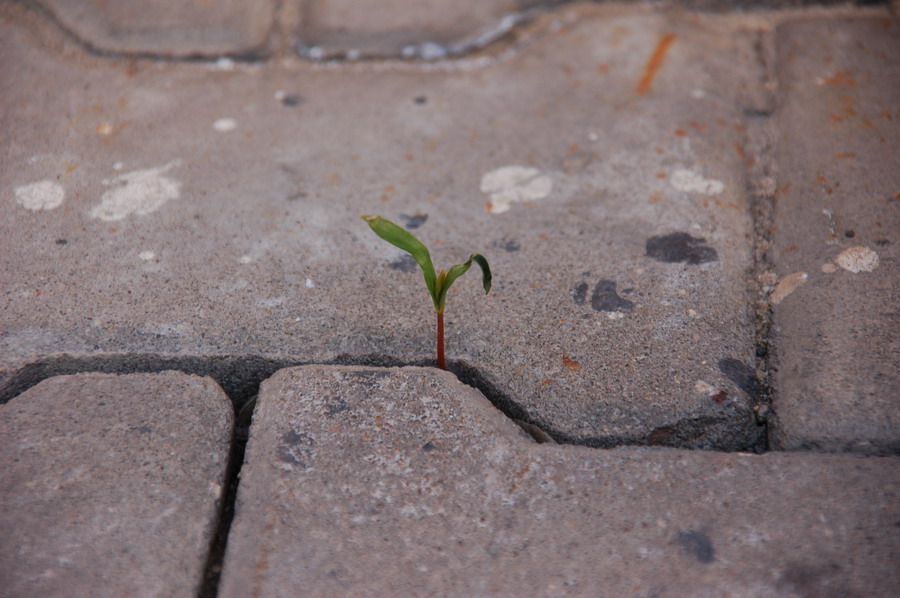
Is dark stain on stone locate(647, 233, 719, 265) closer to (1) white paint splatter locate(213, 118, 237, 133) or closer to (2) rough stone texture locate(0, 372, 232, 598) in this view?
(2) rough stone texture locate(0, 372, 232, 598)

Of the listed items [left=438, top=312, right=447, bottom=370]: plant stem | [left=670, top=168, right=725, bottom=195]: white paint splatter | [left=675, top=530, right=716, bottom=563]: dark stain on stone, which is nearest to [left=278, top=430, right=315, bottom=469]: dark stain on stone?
[left=438, top=312, right=447, bottom=370]: plant stem

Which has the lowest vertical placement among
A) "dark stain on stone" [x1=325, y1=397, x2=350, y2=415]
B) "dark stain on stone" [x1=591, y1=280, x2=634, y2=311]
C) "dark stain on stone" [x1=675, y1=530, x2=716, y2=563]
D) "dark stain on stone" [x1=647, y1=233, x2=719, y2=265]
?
"dark stain on stone" [x1=325, y1=397, x2=350, y2=415]

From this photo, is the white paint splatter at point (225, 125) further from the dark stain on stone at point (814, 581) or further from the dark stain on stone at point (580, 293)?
the dark stain on stone at point (814, 581)

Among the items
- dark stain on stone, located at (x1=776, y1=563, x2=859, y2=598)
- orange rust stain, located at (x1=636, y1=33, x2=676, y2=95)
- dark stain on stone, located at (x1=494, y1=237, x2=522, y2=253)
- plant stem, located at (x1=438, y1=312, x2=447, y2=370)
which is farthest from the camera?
orange rust stain, located at (x1=636, y1=33, x2=676, y2=95)

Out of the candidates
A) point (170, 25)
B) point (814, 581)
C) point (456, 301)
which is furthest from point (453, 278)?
point (170, 25)

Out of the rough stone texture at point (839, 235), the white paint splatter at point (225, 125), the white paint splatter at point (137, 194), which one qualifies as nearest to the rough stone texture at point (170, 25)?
the white paint splatter at point (225, 125)

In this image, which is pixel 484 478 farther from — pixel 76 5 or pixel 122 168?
pixel 76 5
